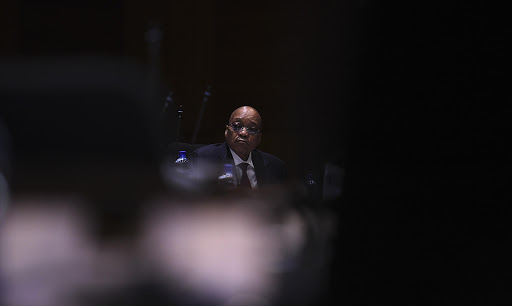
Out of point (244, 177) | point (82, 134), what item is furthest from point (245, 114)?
point (82, 134)

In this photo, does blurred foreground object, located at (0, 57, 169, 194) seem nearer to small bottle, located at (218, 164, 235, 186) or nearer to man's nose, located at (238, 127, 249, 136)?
small bottle, located at (218, 164, 235, 186)

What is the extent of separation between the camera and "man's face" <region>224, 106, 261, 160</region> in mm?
1322

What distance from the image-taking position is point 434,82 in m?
0.76

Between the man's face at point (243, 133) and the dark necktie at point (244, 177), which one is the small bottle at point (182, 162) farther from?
the man's face at point (243, 133)

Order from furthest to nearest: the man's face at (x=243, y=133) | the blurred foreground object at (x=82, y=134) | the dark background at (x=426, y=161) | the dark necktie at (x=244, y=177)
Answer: the man's face at (x=243, y=133) < the dark necktie at (x=244, y=177) < the dark background at (x=426, y=161) < the blurred foreground object at (x=82, y=134)

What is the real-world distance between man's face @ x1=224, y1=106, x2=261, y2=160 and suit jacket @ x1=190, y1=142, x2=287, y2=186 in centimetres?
3

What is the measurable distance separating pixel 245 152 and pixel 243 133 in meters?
0.07

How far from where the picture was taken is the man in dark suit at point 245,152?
1205mm

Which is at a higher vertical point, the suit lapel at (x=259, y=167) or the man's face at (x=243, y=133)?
the man's face at (x=243, y=133)

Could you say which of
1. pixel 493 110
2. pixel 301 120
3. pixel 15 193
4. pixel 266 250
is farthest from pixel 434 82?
pixel 301 120

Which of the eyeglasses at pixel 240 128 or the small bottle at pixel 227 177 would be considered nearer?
the small bottle at pixel 227 177

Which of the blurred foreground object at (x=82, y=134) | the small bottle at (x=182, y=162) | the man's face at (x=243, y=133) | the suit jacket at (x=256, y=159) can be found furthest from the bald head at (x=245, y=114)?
the blurred foreground object at (x=82, y=134)

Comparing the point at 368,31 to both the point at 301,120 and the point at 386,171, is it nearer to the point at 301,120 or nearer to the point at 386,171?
Result: the point at 386,171

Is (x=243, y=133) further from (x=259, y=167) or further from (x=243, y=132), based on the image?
(x=259, y=167)
